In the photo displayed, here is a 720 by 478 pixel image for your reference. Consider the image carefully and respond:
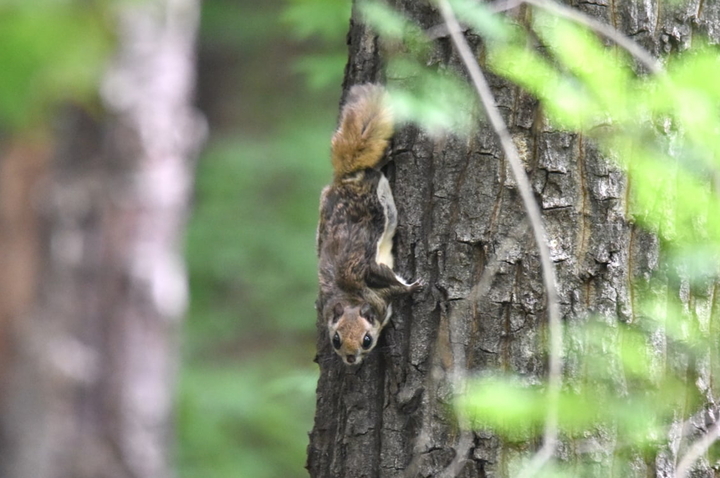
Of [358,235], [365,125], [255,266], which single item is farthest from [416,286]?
[255,266]

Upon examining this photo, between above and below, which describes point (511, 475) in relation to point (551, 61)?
below

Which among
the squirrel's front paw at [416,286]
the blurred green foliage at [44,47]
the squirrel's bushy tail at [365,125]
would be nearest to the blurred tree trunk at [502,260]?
the squirrel's front paw at [416,286]

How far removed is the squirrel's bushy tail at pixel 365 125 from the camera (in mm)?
2445

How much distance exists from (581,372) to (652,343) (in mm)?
209

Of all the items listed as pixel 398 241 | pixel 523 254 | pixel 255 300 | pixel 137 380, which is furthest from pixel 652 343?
pixel 255 300

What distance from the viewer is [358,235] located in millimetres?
2641

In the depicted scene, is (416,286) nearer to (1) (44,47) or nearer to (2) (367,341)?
(2) (367,341)

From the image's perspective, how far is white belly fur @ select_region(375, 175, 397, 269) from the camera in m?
2.40

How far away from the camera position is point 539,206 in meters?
2.15

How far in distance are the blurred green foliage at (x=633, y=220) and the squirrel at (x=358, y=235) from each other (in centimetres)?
20

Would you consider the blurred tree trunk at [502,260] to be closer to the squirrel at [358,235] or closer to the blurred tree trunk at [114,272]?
the squirrel at [358,235]

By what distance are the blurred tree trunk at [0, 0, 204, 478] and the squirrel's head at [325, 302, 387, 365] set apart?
2.76m

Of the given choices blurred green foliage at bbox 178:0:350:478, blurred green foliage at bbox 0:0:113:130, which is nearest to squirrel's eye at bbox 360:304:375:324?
blurred green foliage at bbox 0:0:113:130

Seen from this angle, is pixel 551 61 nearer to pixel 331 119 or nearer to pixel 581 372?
pixel 581 372
